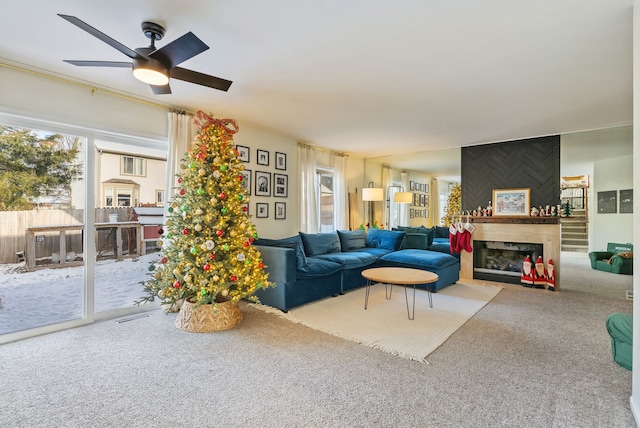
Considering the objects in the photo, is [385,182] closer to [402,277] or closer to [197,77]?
[402,277]

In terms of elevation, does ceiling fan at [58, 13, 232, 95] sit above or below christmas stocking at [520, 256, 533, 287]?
above

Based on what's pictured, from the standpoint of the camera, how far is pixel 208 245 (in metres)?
3.14

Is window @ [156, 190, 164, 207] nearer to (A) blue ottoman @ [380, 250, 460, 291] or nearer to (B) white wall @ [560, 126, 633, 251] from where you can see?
(A) blue ottoman @ [380, 250, 460, 291]

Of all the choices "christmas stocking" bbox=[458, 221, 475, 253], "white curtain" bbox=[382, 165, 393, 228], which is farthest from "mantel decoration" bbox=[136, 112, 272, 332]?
"white curtain" bbox=[382, 165, 393, 228]

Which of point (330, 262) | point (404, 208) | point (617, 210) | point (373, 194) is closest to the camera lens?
point (330, 262)

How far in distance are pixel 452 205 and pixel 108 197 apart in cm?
602

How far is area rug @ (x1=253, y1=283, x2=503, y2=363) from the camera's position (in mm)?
2871

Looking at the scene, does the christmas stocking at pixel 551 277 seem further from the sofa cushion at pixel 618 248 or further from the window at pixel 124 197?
the window at pixel 124 197

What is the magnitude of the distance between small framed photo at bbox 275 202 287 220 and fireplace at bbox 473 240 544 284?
137 inches

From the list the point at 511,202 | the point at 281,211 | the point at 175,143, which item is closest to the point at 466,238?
the point at 511,202

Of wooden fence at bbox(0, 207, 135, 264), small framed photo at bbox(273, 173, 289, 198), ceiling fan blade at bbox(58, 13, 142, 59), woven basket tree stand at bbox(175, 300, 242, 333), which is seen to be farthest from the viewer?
small framed photo at bbox(273, 173, 289, 198)

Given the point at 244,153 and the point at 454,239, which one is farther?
the point at 454,239

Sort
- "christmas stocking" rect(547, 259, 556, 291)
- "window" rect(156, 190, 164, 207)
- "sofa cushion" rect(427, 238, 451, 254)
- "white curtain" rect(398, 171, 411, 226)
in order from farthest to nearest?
"white curtain" rect(398, 171, 411, 226) → "sofa cushion" rect(427, 238, 451, 254) → "christmas stocking" rect(547, 259, 556, 291) → "window" rect(156, 190, 164, 207)

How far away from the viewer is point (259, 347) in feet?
9.11
